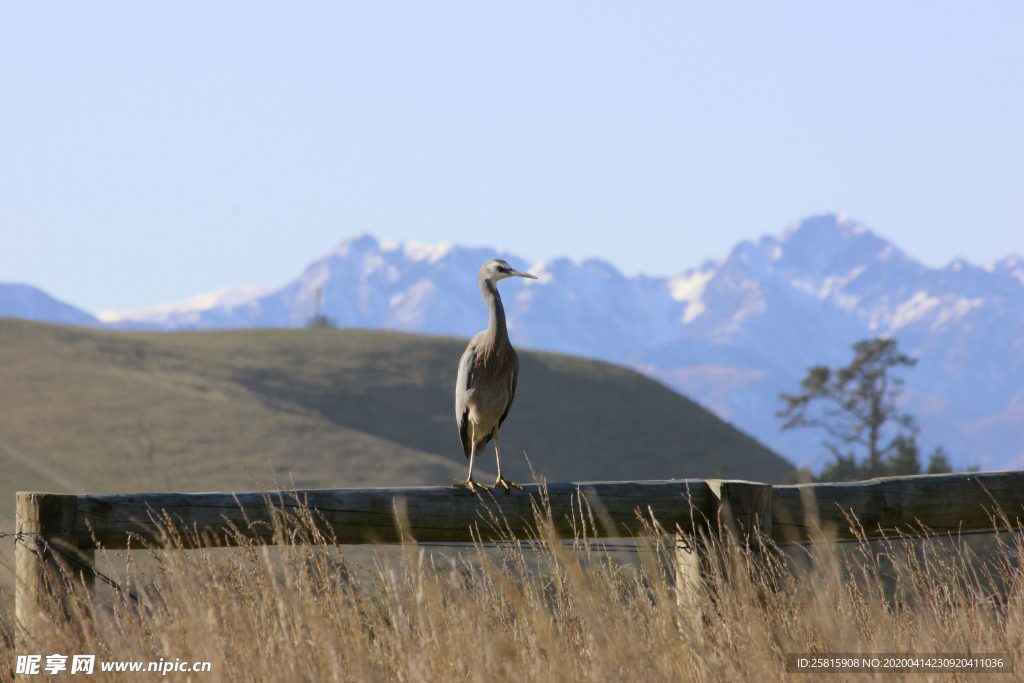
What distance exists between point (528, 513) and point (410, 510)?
1.75ft

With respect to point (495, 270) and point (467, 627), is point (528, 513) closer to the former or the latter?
point (467, 627)

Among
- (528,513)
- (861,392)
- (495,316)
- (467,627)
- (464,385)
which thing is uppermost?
(495,316)

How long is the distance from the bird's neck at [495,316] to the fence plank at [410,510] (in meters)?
1.41

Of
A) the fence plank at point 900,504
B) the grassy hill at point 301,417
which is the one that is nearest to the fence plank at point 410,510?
the fence plank at point 900,504

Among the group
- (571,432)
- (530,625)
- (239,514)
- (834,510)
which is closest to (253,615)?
(239,514)

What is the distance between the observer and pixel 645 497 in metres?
4.18

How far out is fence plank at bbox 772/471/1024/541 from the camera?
14.1 feet

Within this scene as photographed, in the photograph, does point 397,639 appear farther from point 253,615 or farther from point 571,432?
point 571,432

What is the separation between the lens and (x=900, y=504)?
4.40 meters

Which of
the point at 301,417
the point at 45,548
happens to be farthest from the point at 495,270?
the point at 301,417

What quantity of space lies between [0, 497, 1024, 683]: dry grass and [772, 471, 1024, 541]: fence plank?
1.48 feet

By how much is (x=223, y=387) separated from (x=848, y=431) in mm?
36326

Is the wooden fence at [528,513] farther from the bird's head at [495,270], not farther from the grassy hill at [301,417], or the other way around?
the grassy hill at [301,417]

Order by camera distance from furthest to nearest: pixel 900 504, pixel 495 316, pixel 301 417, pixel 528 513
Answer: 1. pixel 301 417
2. pixel 495 316
3. pixel 900 504
4. pixel 528 513
